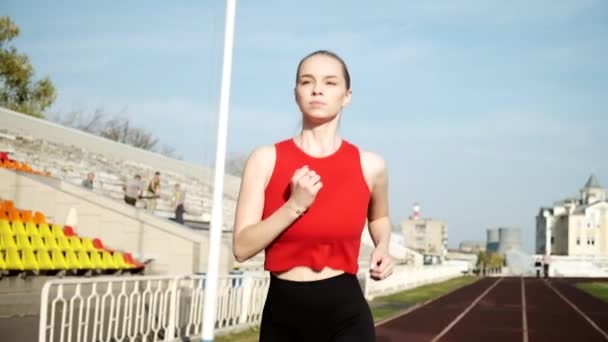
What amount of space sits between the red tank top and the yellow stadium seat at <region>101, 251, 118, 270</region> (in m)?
16.1

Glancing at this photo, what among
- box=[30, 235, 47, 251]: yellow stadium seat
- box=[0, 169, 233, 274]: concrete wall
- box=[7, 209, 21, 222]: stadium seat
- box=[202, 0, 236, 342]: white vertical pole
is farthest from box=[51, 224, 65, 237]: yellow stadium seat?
box=[202, 0, 236, 342]: white vertical pole

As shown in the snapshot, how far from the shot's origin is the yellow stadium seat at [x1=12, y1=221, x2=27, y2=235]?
53.5ft

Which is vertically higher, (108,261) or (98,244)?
(98,244)

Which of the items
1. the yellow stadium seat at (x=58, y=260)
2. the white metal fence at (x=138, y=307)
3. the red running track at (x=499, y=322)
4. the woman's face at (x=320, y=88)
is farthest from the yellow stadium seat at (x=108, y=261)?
the woman's face at (x=320, y=88)

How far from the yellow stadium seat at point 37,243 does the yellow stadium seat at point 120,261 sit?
2372mm

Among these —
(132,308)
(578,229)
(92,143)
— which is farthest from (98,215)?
(578,229)

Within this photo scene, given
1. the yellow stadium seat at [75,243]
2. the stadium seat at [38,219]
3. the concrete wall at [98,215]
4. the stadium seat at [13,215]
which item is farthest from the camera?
the concrete wall at [98,215]

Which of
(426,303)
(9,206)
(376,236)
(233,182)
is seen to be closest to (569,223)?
(233,182)

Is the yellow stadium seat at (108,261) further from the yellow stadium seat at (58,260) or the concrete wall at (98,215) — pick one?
the concrete wall at (98,215)

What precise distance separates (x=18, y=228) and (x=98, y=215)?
5.38 metres

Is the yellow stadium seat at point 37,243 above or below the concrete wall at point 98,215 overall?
below

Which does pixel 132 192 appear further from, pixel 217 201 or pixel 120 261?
pixel 217 201

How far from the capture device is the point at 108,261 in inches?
736

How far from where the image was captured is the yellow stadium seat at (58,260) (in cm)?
1673
